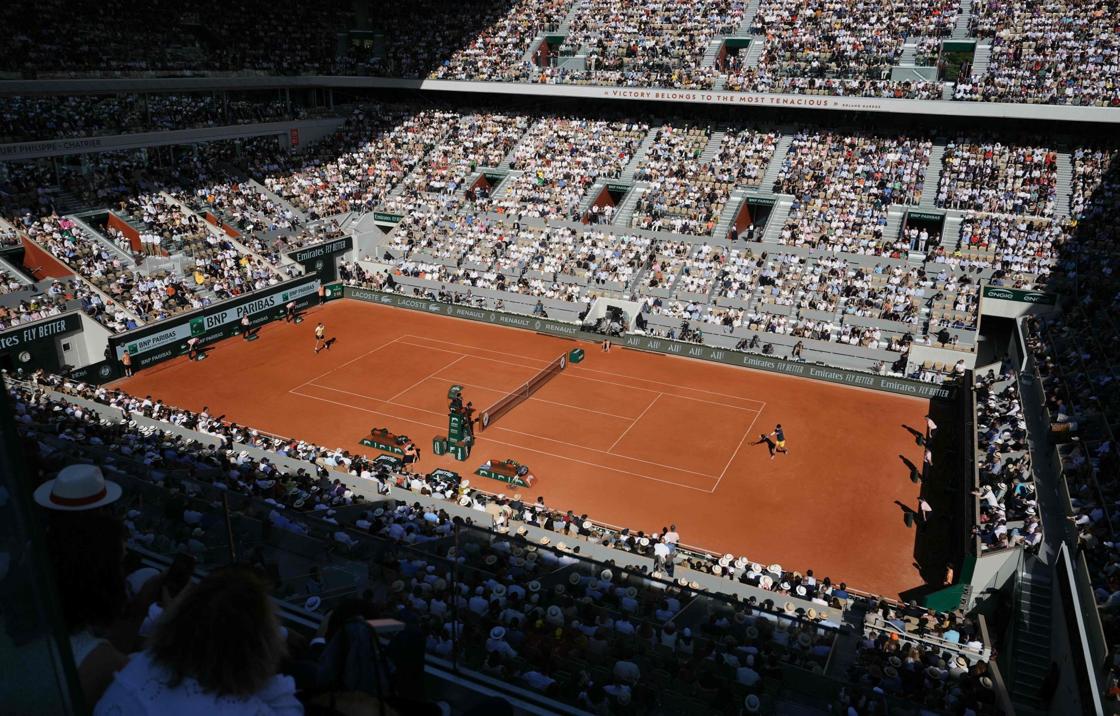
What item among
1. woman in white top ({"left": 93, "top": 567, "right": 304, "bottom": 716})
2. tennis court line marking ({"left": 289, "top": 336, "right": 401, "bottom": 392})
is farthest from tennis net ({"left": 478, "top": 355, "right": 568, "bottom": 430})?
woman in white top ({"left": 93, "top": 567, "right": 304, "bottom": 716})

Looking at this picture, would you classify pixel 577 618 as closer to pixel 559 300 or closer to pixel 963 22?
pixel 559 300

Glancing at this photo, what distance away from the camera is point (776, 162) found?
160 ft

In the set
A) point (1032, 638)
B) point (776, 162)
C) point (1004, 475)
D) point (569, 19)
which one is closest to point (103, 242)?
point (569, 19)

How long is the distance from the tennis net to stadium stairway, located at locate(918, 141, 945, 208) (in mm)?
22406

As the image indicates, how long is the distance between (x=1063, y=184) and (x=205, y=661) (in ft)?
162

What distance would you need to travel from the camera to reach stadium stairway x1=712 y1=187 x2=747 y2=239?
4506 centimetres

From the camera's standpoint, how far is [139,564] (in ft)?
19.4

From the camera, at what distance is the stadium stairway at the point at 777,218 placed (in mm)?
43906

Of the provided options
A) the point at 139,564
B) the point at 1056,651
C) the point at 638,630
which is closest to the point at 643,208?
the point at 1056,651

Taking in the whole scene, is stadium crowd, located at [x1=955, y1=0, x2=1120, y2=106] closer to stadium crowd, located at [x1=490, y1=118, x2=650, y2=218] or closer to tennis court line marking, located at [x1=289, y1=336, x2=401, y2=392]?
stadium crowd, located at [x1=490, y1=118, x2=650, y2=218]

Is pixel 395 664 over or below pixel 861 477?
over

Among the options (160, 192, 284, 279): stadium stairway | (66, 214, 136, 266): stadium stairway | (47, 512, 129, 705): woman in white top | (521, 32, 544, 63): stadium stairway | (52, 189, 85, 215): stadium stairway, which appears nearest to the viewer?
(47, 512, 129, 705): woman in white top

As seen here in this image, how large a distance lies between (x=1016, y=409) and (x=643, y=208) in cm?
2486

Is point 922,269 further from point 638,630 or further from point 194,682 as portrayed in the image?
point 194,682
